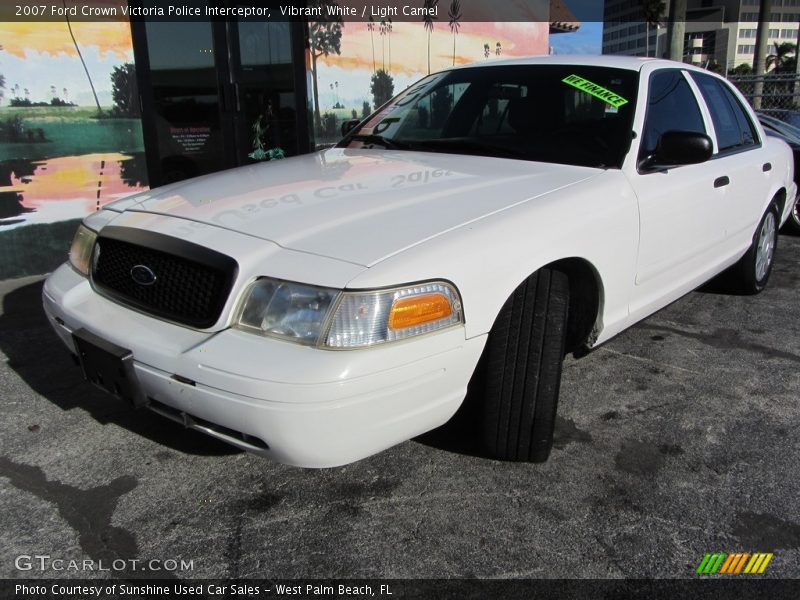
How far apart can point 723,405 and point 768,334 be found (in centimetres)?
125

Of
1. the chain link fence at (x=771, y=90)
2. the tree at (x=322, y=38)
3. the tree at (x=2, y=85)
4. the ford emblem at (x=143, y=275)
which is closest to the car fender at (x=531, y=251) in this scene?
the ford emblem at (x=143, y=275)

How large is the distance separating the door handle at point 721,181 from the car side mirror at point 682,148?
0.59 m

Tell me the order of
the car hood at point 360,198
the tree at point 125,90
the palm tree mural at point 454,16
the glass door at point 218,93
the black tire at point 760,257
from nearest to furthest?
the car hood at point 360,198 < the black tire at point 760,257 < the tree at point 125,90 < the glass door at point 218,93 < the palm tree mural at point 454,16

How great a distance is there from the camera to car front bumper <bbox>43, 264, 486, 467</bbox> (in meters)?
1.96

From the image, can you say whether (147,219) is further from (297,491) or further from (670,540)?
(670,540)

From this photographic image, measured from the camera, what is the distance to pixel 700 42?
98.4 meters

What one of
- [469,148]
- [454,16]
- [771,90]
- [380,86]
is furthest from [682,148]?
[771,90]

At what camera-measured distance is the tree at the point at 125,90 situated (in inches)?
234

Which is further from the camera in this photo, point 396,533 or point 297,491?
point 297,491

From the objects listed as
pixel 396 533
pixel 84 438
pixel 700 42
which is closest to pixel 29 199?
pixel 84 438

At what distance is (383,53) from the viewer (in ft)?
26.5

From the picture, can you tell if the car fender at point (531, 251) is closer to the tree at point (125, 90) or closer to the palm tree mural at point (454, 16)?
the tree at point (125, 90)

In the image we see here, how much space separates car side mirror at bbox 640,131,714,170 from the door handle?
0.59m

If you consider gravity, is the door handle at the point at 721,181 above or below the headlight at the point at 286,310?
above
